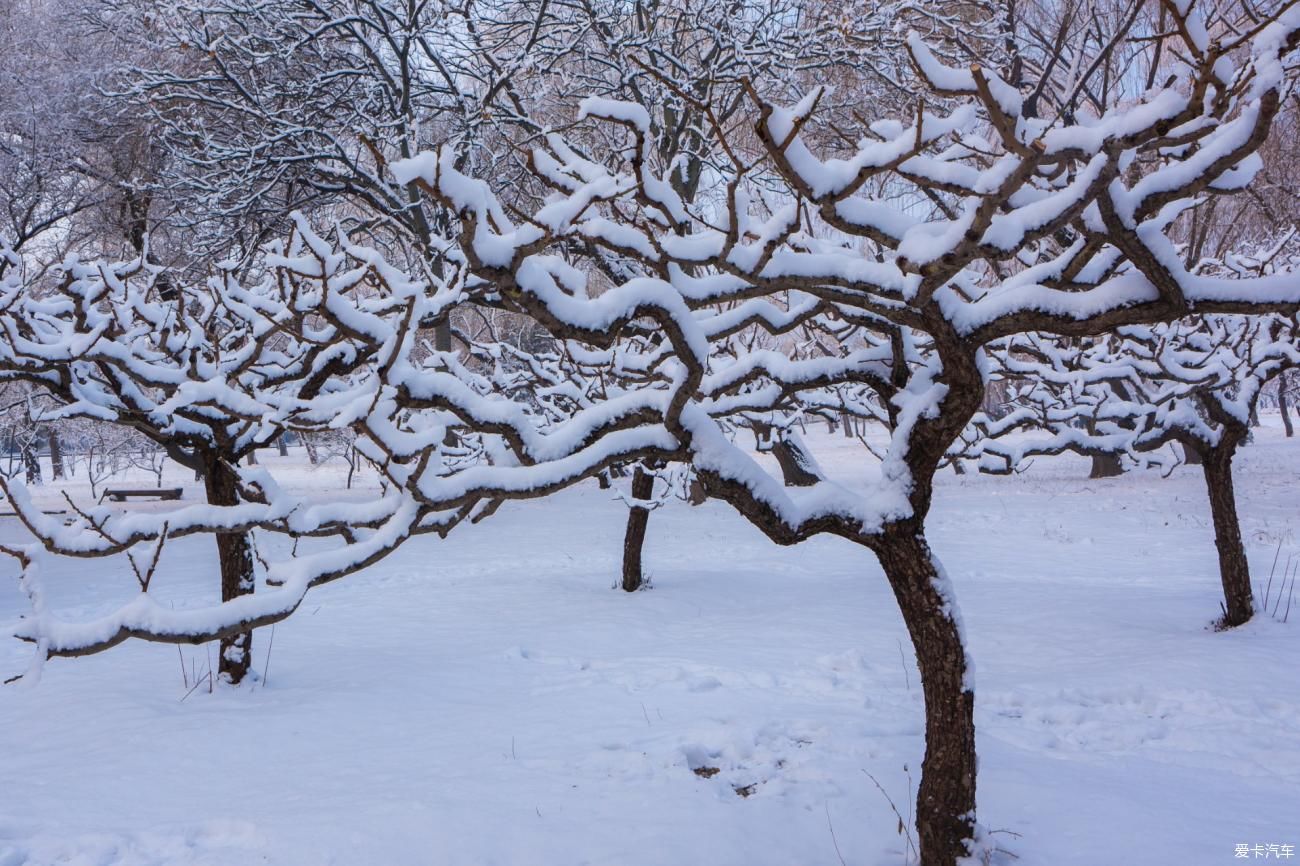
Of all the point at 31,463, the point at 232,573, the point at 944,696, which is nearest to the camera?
the point at 944,696

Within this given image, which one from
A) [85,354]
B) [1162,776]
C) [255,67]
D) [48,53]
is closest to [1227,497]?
[1162,776]

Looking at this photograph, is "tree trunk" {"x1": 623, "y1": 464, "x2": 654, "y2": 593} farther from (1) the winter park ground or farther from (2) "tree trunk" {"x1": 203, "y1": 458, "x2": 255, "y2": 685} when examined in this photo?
(2) "tree trunk" {"x1": 203, "y1": 458, "x2": 255, "y2": 685}

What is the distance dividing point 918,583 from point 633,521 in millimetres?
6161

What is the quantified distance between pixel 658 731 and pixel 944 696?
2.13m

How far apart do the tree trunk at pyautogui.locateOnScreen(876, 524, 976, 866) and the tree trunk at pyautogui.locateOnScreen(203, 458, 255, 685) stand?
4.92 m

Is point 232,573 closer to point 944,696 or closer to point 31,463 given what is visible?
point 944,696

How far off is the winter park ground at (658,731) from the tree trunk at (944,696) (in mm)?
Answer: 270

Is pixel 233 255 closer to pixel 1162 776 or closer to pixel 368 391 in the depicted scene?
pixel 368 391

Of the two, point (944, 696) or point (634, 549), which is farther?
point (634, 549)

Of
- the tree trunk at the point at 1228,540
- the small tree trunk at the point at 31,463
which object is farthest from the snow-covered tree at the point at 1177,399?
the small tree trunk at the point at 31,463

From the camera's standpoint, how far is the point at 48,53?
12.4 metres

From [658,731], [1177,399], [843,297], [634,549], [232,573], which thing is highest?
[843,297]

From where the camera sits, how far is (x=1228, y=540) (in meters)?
6.55

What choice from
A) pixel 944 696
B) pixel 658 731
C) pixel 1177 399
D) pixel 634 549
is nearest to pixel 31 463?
pixel 634 549
